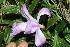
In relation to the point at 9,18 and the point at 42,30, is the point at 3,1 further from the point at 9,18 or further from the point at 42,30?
the point at 42,30

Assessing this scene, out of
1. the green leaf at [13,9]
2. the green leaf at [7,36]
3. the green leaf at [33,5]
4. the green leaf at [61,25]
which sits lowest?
the green leaf at [7,36]

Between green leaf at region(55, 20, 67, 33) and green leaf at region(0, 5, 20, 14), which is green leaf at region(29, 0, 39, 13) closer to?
green leaf at region(0, 5, 20, 14)

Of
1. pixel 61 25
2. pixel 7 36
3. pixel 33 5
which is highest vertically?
pixel 33 5

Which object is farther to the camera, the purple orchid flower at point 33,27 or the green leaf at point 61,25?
the green leaf at point 61,25

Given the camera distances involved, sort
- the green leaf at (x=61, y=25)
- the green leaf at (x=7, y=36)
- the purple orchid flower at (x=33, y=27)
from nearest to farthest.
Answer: the purple orchid flower at (x=33, y=27) → the green leaf at (x=61, y=25) → the green leaf at (x=7, y=36)

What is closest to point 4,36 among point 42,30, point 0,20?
point 0,20

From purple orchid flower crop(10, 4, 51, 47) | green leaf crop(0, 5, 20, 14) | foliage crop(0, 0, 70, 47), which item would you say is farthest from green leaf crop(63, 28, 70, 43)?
green leaf crop(0, 5, 20, 14)

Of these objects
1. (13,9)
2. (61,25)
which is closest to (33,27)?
(61,25)

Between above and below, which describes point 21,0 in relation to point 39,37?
above

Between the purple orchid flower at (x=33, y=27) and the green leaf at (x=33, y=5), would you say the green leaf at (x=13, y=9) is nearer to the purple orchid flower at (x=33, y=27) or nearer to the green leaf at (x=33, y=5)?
the green leaf at (x=33, y=5)

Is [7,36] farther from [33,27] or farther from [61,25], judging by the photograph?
[61,25]

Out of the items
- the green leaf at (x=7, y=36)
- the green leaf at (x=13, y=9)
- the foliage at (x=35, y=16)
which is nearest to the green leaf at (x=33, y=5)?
the foliage at (x=35, y=16)
